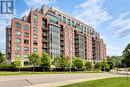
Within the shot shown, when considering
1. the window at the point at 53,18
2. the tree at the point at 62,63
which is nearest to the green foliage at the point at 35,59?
the tree at the point at 62,63

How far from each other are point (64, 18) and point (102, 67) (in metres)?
30.5

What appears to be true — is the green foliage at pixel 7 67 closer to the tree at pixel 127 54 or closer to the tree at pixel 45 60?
the tree at pixel 45 60

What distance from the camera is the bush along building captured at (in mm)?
82750

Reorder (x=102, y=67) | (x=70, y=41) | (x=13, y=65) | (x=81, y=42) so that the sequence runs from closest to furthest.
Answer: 1. (x=13, y=65)
2. (x=102, y=67)
3. (x=70, y=41)
4. (x=81, y=42)

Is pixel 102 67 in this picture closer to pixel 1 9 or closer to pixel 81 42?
pixel 81 42

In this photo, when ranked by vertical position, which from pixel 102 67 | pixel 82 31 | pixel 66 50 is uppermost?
pixel 82 31

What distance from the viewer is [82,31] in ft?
422

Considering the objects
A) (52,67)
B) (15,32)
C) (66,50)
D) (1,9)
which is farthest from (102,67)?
(1,9)

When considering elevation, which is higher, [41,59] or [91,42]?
[91,42]

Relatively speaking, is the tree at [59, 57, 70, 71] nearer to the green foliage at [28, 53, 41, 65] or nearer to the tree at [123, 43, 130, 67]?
the green foliage at [28, 53, 41, 65]

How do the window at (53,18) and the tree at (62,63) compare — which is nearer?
the tree at (62,63)

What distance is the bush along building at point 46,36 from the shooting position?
82.8 meters

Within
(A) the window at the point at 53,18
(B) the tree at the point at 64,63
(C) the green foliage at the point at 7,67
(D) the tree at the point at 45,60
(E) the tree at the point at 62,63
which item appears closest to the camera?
(C) the green foliage at the point at 7,67

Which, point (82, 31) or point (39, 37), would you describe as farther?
point (82, 31)
